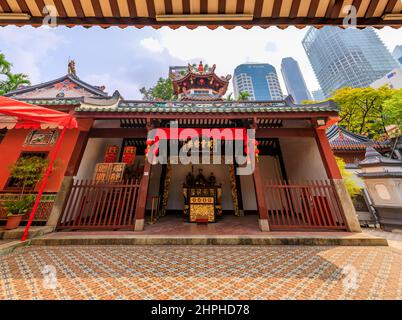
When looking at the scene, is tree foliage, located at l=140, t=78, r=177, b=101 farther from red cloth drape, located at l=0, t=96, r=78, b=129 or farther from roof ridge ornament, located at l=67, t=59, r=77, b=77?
red cloth drape, located at l=0, t=96, r=78, b=129

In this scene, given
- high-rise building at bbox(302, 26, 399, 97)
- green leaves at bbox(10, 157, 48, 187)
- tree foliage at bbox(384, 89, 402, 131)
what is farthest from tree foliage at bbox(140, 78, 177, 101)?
high-rise building at bbox(302, 26, 399, 97)

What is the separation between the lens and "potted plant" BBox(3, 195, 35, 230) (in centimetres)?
440

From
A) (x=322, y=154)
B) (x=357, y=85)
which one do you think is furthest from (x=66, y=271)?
(x=357, y=85)

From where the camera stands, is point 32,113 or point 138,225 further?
point 138,225

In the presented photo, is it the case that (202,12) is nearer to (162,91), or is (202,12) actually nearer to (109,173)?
(109,173)

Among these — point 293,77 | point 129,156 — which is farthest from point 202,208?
point 293,77

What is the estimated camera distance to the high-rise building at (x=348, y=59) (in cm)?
6209

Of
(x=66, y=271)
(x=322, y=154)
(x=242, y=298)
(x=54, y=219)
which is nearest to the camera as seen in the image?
(x=242, y=298)

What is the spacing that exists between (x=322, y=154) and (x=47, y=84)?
19.2 metres

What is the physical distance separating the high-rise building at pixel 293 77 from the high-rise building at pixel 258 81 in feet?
145

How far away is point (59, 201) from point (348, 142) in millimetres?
15921

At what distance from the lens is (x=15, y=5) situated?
200 centimetres

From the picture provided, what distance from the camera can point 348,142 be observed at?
10.6 meters

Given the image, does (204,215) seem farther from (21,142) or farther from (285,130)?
(21,142)
